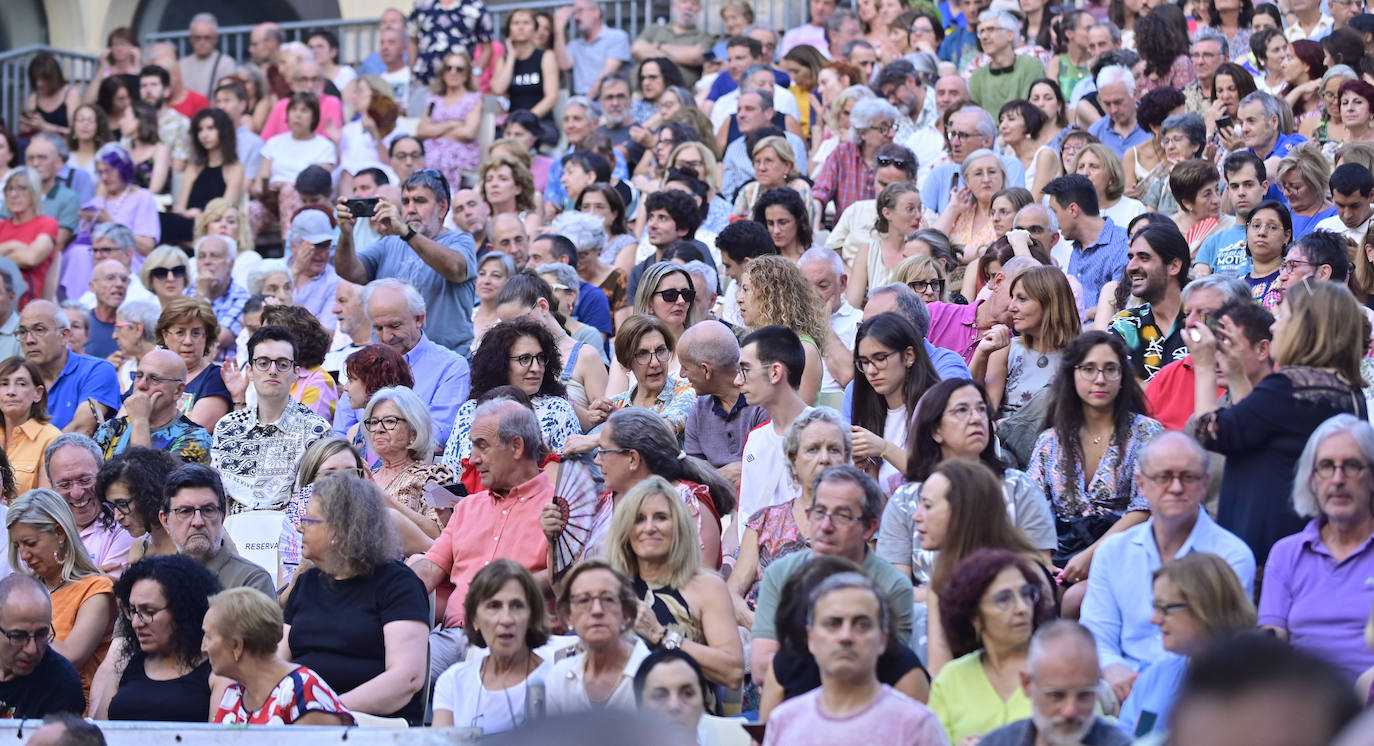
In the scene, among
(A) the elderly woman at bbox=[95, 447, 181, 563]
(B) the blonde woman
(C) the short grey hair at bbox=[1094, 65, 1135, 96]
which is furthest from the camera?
(B) the blonde woman

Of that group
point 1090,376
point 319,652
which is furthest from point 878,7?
point 319,652

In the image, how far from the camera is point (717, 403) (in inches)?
299

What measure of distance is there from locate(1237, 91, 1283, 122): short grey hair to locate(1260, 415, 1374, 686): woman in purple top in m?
5.11

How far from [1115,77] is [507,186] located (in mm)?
3782

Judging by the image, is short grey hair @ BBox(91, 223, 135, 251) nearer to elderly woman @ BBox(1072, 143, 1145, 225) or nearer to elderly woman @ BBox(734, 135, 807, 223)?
elderly woman @ BBox(734, 135, 807, 223)

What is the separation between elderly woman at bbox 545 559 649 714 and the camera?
5484 mm

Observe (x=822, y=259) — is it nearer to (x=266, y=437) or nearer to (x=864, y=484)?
(x=266, y=437)

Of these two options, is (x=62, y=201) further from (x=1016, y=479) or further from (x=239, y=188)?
(x=1016, y=479)

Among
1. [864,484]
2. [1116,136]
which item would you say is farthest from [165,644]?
[1116,136]

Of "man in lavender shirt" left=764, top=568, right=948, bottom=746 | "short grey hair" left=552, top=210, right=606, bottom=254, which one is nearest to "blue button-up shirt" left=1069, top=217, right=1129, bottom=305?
"short grey hair" left=552, top=210, right=606, bottom=254

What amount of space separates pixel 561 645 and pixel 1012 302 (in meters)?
2.69

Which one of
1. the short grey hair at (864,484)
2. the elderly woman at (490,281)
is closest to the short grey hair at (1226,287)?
the short grey hair at (864,484)

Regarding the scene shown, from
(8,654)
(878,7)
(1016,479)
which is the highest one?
(878,7)

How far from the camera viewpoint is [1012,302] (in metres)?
7.55
